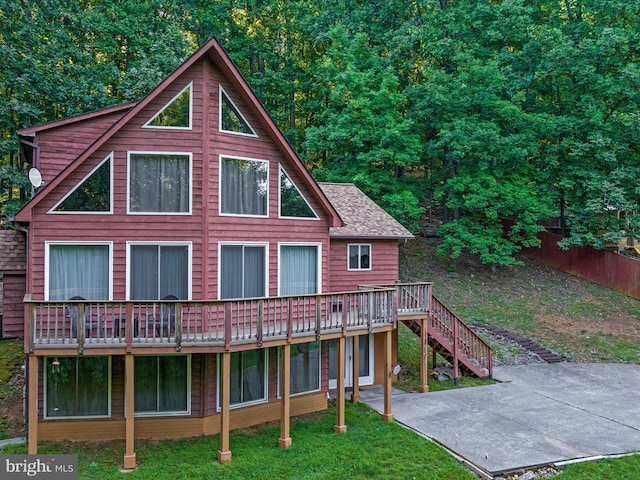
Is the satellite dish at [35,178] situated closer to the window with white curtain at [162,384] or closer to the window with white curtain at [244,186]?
the window with white curtain at [244,186]

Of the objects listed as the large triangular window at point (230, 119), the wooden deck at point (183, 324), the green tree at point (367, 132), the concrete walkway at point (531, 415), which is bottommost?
the concrete walkway at point (531, 415)

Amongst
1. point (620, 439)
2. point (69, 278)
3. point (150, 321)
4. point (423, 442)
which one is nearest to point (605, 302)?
point (620, 439)

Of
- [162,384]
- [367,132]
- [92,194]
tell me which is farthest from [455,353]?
[367,132]

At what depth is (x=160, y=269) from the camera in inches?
423

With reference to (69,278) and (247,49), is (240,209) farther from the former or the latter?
(247,49)

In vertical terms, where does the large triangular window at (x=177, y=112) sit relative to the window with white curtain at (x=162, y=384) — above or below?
above

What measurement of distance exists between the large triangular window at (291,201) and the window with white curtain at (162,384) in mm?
4392

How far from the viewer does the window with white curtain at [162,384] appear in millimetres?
10828

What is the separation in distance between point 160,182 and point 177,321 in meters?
3.41

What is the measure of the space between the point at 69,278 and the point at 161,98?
14.9ft

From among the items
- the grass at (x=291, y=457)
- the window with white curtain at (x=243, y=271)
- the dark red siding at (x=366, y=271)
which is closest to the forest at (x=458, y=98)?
the dark red siding at (x=366, y=271)

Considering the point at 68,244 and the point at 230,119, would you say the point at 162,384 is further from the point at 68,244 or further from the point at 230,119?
the point at 230,119

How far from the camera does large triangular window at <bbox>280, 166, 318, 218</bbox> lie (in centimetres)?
1224

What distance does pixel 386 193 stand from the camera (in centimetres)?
2488
